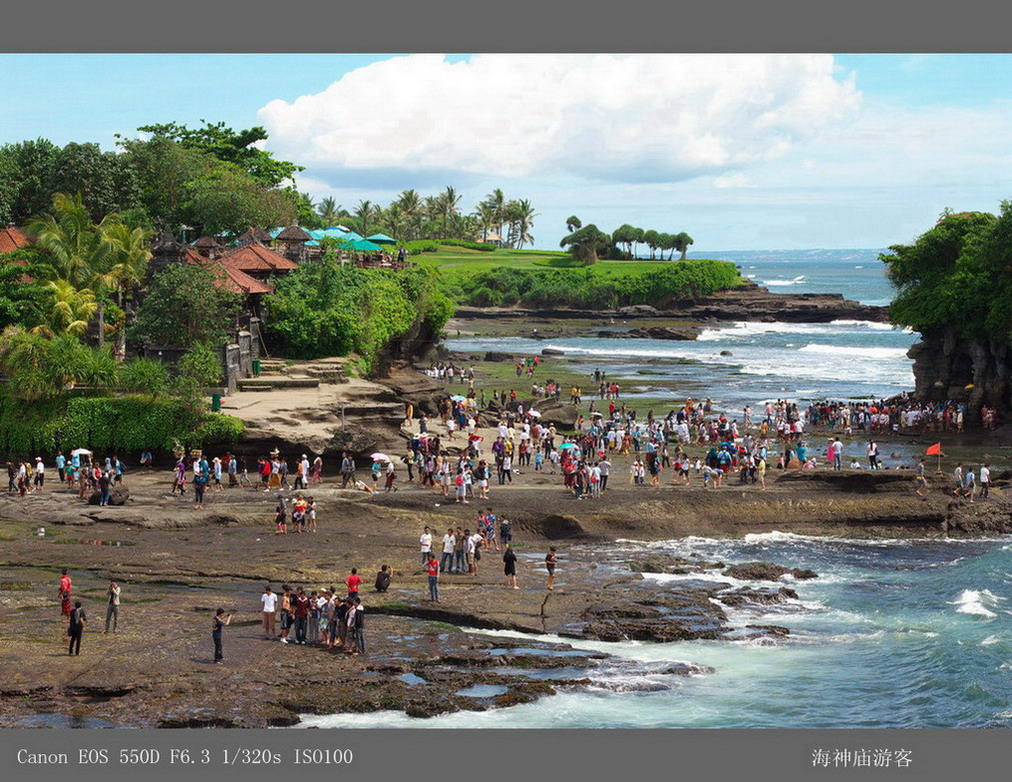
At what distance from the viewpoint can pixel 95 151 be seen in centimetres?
5569

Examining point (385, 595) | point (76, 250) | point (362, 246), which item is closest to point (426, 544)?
point (385, 595)

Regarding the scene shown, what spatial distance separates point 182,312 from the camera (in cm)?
4222

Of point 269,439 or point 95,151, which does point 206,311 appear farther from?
point 95,151

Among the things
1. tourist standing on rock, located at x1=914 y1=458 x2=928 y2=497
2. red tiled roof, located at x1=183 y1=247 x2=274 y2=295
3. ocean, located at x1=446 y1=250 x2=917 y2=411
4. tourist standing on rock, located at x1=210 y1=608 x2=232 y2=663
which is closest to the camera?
tourist standing on rock, located at x1=210 y1=608 x2=232 y2=663

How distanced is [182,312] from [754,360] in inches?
2024

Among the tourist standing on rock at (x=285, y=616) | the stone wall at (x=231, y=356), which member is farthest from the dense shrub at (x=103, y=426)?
the tourist standing on rock at (x=285, y=616)

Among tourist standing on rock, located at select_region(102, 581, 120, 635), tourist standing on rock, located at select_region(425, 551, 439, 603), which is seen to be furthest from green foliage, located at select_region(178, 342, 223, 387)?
tourist standing on rock, located at select_region(102, 581, 120, 635)

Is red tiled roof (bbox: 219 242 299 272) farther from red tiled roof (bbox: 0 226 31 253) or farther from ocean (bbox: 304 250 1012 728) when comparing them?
ocean (bbox: 304 250 1012 728)

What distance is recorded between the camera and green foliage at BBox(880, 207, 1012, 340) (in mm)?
51688

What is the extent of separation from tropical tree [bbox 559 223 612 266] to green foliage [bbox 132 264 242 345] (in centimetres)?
10611

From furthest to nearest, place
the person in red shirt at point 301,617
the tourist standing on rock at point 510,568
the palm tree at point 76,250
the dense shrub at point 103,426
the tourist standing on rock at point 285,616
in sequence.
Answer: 1. the palm tree at point 76,250
2. the dense shrub at point 103,426
3. the tourist standing on rock at point 510,568
4. the tourist standing on rock at point 285,616
5. the person in red shirt at point 301,617

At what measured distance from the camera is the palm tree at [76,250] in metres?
43.3

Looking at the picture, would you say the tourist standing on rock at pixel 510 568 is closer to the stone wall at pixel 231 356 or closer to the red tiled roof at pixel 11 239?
the stone wall at pixel 231 356

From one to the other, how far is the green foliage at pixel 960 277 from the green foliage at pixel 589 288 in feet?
232
